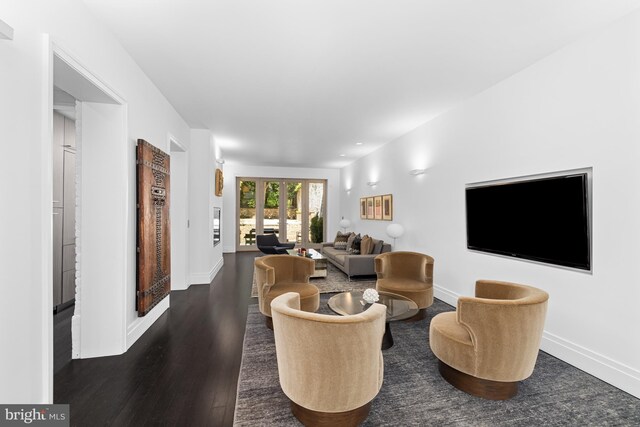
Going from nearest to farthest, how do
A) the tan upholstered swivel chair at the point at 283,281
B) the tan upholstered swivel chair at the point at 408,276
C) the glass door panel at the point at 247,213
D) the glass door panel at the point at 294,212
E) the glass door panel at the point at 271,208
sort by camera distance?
the tan upholstered swivel chair at the point at 283,281
the tan upholstered swivel chair at the point at 408,276
the glass door panel at the point at 247,213
the glass door panel at the point at 271,208
the glass door panel at the point at 294,212

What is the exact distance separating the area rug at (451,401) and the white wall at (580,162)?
11.7 inches

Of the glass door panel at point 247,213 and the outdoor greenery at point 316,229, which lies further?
the outdoor greenery at point 316,229

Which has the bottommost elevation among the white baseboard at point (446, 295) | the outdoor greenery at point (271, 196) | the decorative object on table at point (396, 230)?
the white baseboard at point (446, 295)

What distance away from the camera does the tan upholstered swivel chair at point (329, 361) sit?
1559 millimetres

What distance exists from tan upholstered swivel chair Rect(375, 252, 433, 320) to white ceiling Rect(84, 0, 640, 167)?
2142mm

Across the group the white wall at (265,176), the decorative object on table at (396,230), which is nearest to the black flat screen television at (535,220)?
the decorative object on table at (396,230)

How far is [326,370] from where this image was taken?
1.60 metres

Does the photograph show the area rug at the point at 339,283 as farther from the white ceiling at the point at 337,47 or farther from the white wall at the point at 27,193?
the white wall at the point at 27,193

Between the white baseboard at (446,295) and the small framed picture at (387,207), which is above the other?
the small framed picture at (387,207)

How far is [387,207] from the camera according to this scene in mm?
6137

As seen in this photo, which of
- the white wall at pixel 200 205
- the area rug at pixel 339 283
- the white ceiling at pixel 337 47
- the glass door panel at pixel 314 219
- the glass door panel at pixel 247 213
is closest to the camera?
the white ceiling at pixel 337 47

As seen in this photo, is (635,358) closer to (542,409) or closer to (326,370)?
(542,409)

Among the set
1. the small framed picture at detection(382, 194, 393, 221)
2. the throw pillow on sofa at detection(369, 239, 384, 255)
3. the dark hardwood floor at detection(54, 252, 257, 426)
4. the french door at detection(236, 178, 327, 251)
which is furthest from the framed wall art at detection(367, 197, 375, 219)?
the dark hardwood floor at detection(54, 252, 257, 426)

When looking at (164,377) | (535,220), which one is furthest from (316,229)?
(164,377)
